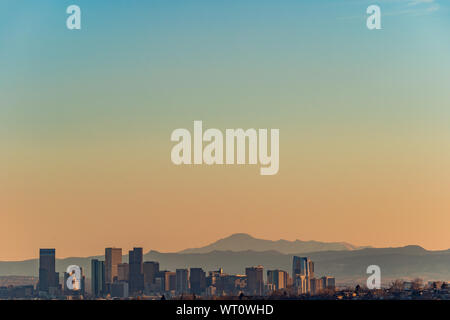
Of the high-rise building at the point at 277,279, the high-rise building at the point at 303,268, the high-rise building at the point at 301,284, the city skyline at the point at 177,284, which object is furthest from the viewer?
the high-rise building at the point at 303,268

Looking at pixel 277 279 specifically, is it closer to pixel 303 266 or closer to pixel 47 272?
pixel 303 266

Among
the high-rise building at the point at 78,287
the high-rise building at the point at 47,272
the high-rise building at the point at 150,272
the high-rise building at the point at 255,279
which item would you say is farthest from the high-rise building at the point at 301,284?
the high-rise building at the point at 47,272

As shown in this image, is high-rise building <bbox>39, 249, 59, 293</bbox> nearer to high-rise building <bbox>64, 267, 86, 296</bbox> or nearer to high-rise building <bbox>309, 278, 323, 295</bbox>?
high-rise building <bbox>64, 267, 86, 296</bbox>

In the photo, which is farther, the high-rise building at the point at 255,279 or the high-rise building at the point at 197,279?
the high-rise building at the point at 197,279

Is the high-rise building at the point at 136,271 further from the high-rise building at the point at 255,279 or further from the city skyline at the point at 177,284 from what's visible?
the high-rise building at the point at 255,279

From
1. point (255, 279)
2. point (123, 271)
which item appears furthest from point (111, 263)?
point (255, 279)
